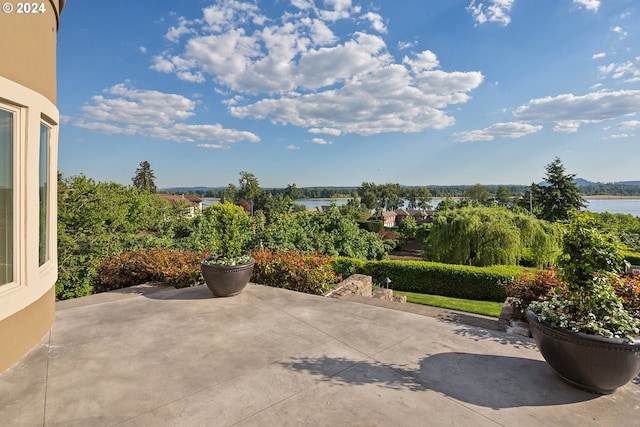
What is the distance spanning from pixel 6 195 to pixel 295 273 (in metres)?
4.99

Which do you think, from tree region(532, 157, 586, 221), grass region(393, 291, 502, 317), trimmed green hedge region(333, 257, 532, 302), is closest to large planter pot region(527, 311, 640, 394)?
grass region(393, 291, 502, 317)

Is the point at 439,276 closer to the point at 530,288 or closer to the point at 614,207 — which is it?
the point at 530,288

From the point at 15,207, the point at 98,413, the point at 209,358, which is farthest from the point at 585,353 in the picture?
the point at 15,207

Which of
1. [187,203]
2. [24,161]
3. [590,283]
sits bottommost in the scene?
[590,283]

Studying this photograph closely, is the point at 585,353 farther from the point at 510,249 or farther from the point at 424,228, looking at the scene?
the point at 424,228

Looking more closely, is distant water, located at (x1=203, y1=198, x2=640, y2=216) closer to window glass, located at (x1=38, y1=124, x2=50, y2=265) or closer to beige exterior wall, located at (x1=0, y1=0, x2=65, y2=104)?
window glass, located at (x1=38, y1=124, x2=50, y2=265)

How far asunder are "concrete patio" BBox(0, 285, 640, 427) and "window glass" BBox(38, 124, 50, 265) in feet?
3.84

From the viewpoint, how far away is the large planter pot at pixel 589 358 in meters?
2.65

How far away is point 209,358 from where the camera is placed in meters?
3.67

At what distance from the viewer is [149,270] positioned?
7645 millimetres

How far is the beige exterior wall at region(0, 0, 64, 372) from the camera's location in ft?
10.4

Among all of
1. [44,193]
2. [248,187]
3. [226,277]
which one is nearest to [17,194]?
[44,193]

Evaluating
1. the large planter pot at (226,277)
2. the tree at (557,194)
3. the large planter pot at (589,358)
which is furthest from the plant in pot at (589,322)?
the tree at (557,194)

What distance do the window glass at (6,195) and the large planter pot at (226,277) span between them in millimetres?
2857
